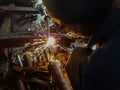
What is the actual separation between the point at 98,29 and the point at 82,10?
188 millimetres

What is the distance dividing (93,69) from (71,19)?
20.1 inches

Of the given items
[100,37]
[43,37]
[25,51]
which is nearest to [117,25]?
[100,37]

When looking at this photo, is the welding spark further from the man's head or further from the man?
the man's head

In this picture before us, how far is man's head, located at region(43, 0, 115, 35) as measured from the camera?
1826 mm

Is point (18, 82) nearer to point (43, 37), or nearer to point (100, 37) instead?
point (43, 37)

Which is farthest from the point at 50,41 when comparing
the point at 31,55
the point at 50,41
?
the point at 31,55

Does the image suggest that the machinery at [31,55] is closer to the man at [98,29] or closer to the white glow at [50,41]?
the white glow at [50,41]

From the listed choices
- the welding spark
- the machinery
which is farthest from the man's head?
the welding spark

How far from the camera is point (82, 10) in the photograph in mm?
1849

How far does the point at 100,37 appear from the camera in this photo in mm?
1714

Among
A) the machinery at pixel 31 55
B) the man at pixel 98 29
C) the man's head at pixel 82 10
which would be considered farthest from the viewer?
the machinery at pixel 31 55

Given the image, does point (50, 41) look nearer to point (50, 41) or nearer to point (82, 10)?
point (50, 41)

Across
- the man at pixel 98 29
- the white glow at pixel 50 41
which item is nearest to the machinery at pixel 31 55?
the white glow at pixel 50 41

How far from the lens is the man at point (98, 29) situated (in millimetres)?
1488
